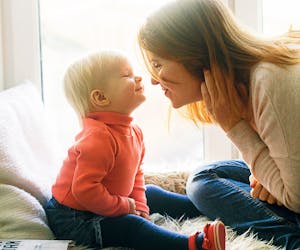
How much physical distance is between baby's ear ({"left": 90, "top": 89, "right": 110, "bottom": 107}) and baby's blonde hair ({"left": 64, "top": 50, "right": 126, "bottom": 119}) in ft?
0.04

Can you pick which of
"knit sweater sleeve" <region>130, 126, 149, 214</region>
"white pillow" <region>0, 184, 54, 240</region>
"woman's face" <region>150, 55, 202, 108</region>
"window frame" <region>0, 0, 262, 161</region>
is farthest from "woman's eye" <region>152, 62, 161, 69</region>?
"window frame" <region>0, 0, 262, 161</region>

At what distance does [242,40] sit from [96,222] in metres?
0.55

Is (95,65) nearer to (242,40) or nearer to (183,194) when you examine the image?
(242,40)

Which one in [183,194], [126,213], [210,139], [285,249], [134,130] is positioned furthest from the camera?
[210,139]

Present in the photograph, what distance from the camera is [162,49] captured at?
3.86 feet

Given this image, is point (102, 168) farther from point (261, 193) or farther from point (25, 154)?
point (261, 193)

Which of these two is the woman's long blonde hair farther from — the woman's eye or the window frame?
the window frame

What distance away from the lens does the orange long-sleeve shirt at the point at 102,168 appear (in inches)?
47.1

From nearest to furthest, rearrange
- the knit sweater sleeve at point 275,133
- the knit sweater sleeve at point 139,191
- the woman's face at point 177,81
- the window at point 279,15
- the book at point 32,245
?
1. the book at point 32,245
2. the knit sweater sleeve at point 275,133
3. the woman's face at point 177,81
4. the knit sweater sleeve at point 139,191
5. the window at point 279,15

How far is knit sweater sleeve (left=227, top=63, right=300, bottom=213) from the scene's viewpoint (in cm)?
108

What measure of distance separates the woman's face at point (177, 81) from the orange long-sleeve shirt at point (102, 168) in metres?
0.15

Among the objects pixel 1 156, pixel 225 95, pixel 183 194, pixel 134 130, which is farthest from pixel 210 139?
pixel 1 156

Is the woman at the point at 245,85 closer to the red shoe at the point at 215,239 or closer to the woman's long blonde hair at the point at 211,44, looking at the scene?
the woman's long blonde hair at the point at 211,44

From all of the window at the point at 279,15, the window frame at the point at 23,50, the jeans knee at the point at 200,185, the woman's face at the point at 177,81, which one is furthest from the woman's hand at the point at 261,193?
the window at the point at 279,15
